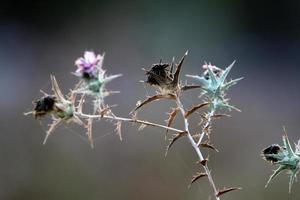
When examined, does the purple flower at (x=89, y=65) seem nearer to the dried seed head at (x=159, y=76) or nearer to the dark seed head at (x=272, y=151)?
the dried seed head at (x=159, y=76)

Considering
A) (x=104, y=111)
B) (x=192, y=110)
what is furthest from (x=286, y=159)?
(x=104, y=111)

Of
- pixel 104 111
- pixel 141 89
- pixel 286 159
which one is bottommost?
pixel 286 159

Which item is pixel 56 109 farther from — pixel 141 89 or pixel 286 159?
pixel 141 89

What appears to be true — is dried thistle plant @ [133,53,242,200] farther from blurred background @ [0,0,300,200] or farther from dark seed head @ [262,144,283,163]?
blurred background @ [0,0,300,200]

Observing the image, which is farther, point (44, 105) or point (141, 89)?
point (141, 89)

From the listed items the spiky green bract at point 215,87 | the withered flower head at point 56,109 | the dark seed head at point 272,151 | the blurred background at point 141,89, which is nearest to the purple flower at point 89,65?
the withered flower head at point 56,109

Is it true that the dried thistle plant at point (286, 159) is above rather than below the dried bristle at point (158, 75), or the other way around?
below
